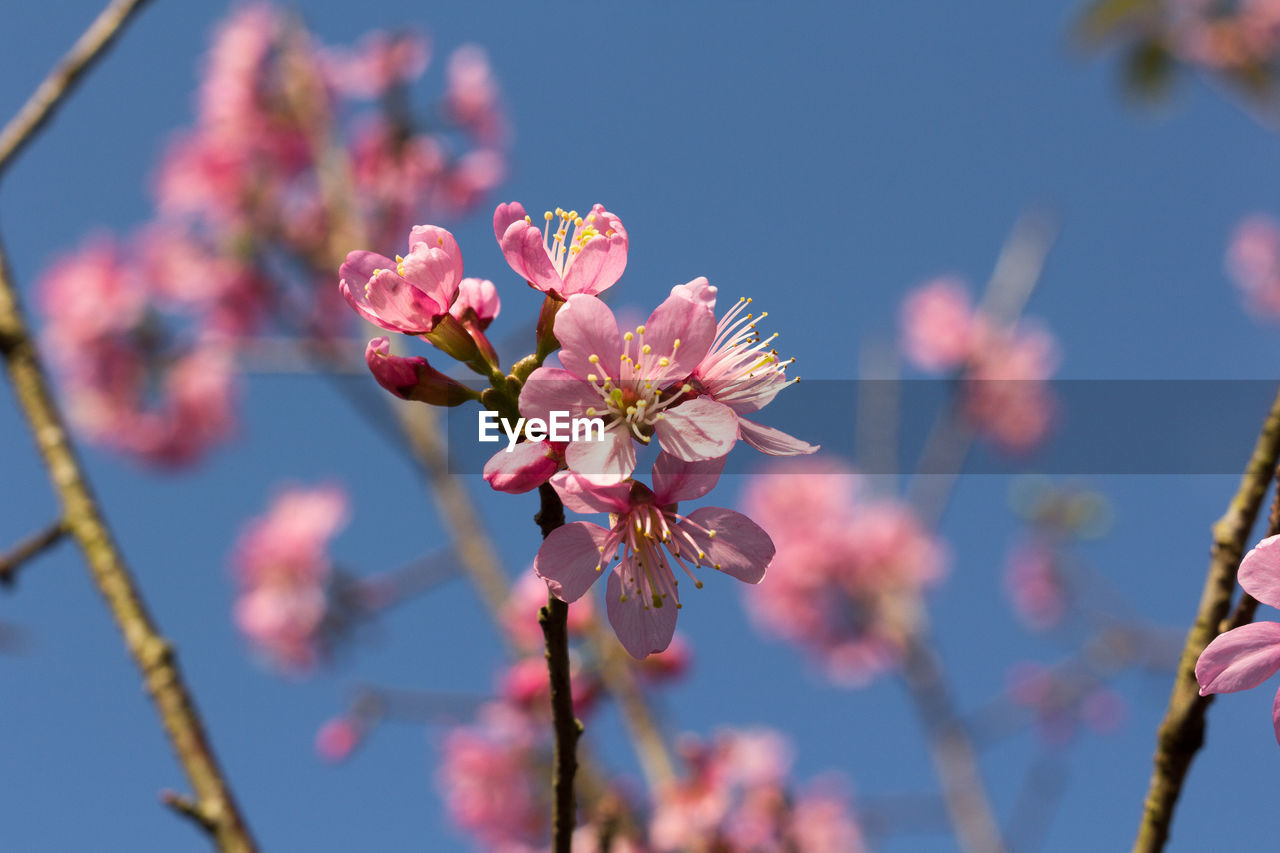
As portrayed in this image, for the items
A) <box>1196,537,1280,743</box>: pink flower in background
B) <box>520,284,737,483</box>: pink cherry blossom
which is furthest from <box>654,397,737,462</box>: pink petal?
<box>1196,537,1280,743</box>: pink flower in background

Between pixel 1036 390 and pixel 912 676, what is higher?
pixel 1036 390

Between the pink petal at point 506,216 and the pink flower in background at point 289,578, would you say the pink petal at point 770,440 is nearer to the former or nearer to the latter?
the pink petal at point 506,216

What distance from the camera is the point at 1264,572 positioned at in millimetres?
799

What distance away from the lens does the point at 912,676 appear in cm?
516

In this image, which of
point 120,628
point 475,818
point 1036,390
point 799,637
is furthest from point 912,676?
point 120,628

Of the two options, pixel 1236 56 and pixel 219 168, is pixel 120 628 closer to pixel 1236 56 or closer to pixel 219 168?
pixel 219 168

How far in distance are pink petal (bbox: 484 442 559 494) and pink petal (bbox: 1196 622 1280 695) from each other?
0.57 meters

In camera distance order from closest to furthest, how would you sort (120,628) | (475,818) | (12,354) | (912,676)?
(120,628) → (12,354) → (475,818) → (912,676)

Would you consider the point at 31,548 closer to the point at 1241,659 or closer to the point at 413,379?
the point at 413,379

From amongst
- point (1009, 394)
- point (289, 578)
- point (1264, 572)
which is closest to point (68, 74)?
point (1264, 572)

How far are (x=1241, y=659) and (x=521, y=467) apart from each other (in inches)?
24.5

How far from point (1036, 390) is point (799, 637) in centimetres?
311

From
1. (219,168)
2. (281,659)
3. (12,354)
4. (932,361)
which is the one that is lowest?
(12,354)

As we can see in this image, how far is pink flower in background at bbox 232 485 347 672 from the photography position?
4758 millimetres
